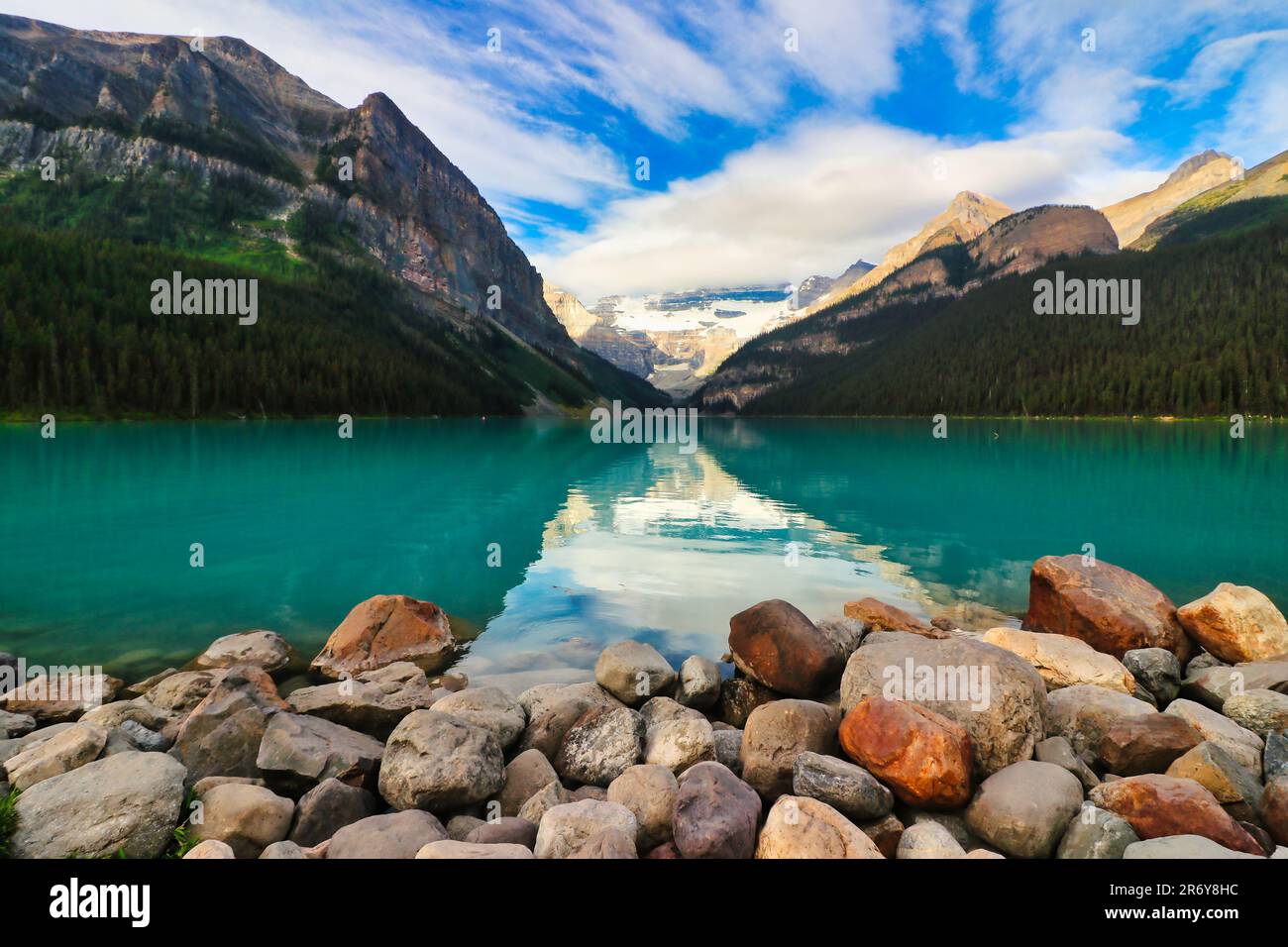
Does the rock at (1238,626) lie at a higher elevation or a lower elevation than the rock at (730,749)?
higher

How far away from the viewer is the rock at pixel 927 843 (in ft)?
23.6

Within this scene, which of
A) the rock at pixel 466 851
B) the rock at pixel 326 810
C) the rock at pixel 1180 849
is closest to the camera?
the rock at pixel 1180 849

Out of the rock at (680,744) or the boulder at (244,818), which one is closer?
the boulder at (244,818)

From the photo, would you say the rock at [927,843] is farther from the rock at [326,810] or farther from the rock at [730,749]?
the rock at [326,810]

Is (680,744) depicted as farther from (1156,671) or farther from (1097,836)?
(1156,671)

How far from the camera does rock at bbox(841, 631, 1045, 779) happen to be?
9.23 m

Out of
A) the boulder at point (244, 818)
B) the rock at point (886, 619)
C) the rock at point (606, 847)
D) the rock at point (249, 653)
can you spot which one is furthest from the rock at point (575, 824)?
the rock at point (249, 653)

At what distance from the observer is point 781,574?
23875 millimetres

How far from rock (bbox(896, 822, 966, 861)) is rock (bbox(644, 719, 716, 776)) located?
3.20 meters

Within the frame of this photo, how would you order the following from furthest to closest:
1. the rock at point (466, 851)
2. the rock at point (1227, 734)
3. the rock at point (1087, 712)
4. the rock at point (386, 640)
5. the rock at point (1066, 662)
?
1. the rock at point (386, 640)
2. the rock at point (1066, 662)
3. the rock at point (1087, 712)
4. the rock at point (1227, 734)
5. the rock at point (466, 851)

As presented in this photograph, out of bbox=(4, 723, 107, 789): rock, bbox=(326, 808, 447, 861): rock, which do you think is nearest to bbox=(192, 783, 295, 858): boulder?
bbox=(326, 808, 447, 861): rock

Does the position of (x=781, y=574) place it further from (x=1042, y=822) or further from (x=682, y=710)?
(x=1042, y=822)

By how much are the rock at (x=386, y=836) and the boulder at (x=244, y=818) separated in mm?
1244

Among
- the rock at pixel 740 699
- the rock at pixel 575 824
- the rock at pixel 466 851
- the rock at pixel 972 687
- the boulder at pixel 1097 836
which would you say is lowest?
the rock at pixel 740 699
